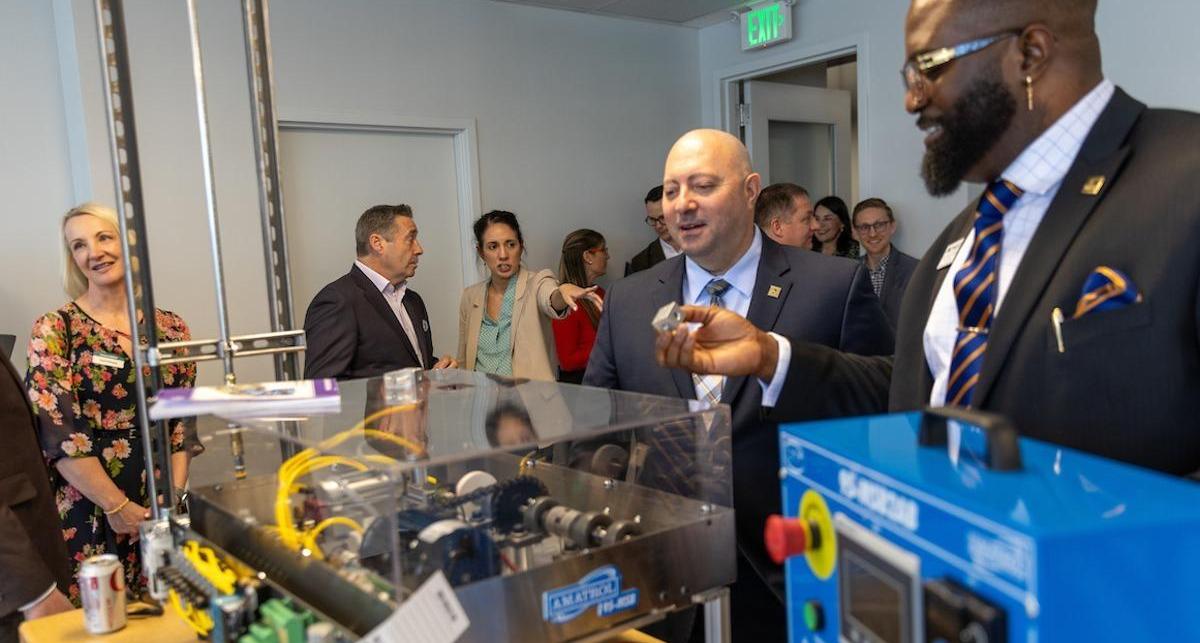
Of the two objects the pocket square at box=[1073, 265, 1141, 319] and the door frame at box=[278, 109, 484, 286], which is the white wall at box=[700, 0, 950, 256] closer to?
the door frame at box=[278, 109, 484, 286]

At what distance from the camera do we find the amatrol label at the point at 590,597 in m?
1.17

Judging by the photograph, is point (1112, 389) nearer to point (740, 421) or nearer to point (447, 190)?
point (740, 421)

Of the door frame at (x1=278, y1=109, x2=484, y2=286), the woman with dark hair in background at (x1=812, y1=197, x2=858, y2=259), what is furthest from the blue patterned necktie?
the woman with dark hair in background at (x1=812, y1=197, x2=858, y2=259)

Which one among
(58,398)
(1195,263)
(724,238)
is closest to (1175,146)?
(1195,263)

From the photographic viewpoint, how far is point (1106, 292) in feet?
3.39

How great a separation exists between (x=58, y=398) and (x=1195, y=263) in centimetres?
285

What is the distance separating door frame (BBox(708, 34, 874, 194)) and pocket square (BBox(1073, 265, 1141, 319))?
3.88 metres

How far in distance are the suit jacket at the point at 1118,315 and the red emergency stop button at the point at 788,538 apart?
15.5 inches

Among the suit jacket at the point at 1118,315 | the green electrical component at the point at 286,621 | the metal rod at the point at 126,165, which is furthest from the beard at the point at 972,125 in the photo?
the metal rod at the point at 126,165

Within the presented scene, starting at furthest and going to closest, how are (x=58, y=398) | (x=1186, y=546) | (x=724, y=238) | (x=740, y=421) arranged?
1. (x=58, y=398)
2. (x=724, y=238)
3. (x=740, y=421)
4. (x=1186, y=546)

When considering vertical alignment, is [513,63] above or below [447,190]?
above

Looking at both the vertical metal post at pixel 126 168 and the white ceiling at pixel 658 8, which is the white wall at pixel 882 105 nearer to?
the white ceiling at pixel 658 8

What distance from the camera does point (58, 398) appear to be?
107 inches

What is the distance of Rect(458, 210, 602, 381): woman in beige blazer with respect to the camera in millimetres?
4328
